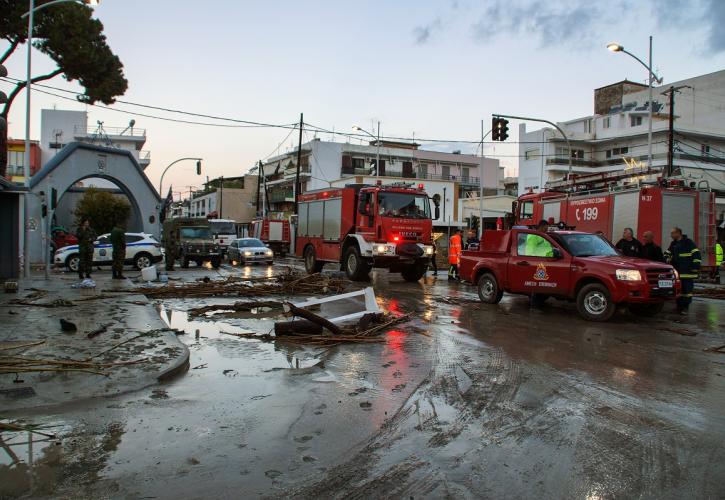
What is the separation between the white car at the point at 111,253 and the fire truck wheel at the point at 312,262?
7.39 meters

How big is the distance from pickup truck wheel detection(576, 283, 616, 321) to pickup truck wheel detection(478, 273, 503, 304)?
2177 millimetres

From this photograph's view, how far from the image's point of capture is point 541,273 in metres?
11.1

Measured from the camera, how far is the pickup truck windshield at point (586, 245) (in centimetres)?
1078

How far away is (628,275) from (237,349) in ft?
23.3

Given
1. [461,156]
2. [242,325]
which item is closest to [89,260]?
[242,325]

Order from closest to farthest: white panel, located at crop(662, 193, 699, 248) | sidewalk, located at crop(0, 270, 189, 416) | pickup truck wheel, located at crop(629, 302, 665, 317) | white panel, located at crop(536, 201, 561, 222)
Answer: sidewalk, located at crop(0, 270, 189, 416) < pickup truck wheel, located at crop(629, 302, 665, 317) < white panel, located at crop(662, 193, 699, 248) < white panel, located at crop(536, 201, 561, 222)

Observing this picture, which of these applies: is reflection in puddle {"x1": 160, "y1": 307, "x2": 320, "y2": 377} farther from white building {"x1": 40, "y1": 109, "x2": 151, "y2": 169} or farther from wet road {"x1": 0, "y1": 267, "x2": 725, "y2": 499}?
white building {"x1": 40, "y1": 109, "x2": 151, "y2": 169}

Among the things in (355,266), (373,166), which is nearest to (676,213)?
(355,266)

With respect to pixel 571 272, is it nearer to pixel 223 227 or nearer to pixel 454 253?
pixel 454 253

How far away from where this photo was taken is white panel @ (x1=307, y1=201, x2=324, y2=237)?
20156 mm

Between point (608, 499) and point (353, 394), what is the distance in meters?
2.74

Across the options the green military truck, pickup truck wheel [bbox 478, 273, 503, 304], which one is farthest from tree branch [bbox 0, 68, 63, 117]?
pickup truck wheel [bbox 478, 273, 503, 304]

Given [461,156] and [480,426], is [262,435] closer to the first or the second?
[480,426]

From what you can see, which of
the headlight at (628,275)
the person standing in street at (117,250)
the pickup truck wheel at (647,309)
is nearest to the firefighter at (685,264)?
the pickup truck wheel at (647,309)
